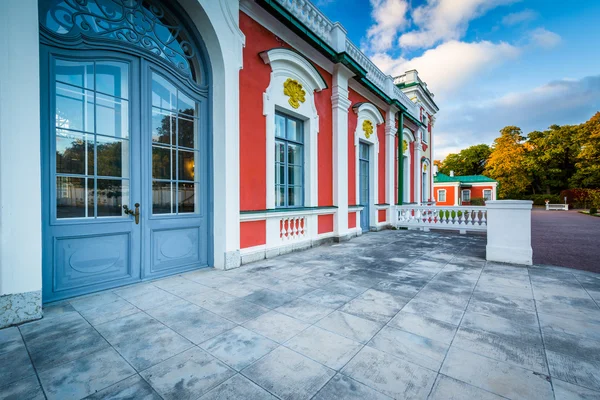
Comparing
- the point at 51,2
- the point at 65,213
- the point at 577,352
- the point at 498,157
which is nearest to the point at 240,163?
the point at 65,213

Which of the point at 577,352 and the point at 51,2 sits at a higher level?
the point at 51,2

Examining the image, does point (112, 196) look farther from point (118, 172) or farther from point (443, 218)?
point (443, 218)

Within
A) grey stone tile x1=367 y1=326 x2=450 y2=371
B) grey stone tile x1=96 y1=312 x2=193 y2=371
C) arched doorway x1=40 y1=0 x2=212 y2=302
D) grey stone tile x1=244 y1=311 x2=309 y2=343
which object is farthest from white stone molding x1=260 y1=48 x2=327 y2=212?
grey stone tile x1=367 y1=326 x2=450 y2=371

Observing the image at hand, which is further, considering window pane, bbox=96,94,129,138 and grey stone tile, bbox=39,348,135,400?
window pane, bbox=96,94,129,138

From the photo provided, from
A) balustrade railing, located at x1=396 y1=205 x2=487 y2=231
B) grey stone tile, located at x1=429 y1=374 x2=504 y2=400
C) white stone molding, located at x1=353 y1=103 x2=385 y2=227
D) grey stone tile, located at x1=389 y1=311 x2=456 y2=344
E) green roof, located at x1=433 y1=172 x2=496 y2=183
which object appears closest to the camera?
grey stone tile, located at x1=429 y1=374 x2=504 y2=400

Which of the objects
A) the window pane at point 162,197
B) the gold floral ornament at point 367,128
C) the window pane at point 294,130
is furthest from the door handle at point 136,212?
the gold floral ornament at point 367,128

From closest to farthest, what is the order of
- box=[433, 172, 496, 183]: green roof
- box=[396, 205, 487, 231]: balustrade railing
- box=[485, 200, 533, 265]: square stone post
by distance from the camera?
box=[485, 200, 533, 265]: square stone post < box=[396, 205, 487, 231]: balustrade railing < box=[433, 172, 496, 183]: green roof

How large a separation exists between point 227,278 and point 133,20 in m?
3.83

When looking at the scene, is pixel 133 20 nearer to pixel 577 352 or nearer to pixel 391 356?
pixel 391 356

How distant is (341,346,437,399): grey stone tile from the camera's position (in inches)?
61.6

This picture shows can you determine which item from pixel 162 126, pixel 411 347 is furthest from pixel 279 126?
pixel 411 347

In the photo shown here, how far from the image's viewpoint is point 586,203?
26.4 metres

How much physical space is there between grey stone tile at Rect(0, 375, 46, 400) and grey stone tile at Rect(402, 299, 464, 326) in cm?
287

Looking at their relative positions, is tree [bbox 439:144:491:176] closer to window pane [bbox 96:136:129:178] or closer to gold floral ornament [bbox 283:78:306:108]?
gold floral ornament [bbox 283:78:306:108]
